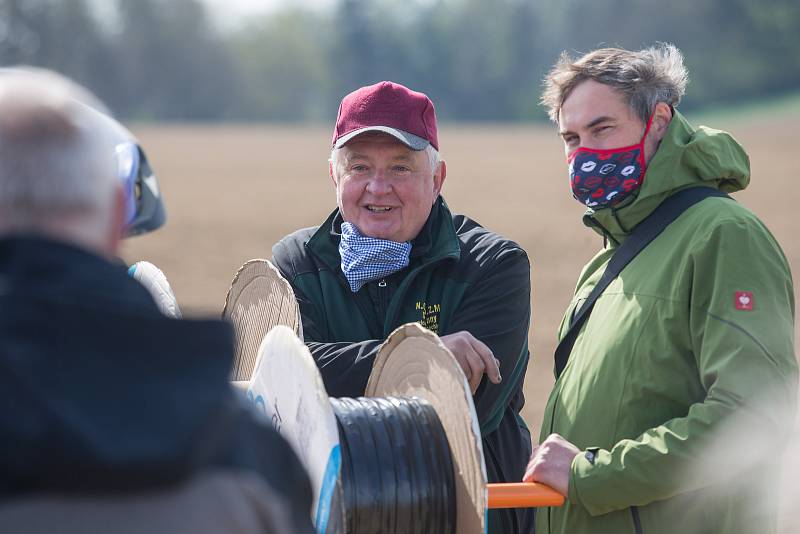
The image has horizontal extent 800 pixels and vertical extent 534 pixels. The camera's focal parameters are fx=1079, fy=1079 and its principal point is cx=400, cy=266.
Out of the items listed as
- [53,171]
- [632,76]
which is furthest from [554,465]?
[53,171]

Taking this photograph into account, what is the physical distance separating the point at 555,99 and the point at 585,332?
2.72ft

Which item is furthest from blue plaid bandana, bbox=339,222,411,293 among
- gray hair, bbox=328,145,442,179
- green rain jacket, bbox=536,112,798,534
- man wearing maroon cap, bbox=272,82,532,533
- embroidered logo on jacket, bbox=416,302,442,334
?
green rain jacket, bbox=536,112,798,534

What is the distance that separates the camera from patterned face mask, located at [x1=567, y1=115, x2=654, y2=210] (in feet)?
11.5

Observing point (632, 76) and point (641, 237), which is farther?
point (632, 76)

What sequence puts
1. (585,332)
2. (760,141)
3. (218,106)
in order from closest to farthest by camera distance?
(585,332) < (760,141) < (218,106)

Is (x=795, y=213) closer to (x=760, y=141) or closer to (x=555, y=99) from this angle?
(x=760, y=141)

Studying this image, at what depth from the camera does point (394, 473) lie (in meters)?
2.97

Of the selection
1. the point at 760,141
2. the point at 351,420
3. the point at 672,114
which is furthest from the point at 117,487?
the point at 760,141

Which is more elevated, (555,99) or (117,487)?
(555,99)

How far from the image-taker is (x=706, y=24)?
3469 inches

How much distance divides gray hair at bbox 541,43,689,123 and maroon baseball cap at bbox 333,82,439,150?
0.51m

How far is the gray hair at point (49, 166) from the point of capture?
165 cm

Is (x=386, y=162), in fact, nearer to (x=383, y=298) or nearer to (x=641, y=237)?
(x=383, y=298)

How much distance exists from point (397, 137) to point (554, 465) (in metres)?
1.31
